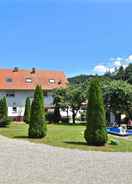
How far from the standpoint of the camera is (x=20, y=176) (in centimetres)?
1159

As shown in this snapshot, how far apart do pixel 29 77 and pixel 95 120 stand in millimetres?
45541

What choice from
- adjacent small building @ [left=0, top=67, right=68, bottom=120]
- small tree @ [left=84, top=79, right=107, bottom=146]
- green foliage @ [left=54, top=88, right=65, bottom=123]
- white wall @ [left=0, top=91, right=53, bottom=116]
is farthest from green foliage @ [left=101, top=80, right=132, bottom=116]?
small tree @ [left=84, top=79, right=107, bottom=146]

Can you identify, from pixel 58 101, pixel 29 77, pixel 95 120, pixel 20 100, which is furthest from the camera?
pixel 29 77

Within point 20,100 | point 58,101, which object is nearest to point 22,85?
point 20,100

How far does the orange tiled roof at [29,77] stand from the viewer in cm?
6462

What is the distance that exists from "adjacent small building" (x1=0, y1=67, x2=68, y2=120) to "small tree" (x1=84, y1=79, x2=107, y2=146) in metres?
41.3

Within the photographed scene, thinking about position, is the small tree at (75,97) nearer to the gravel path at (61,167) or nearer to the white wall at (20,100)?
the white wall at (20,100)

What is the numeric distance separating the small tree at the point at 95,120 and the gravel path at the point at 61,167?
3.27 metres

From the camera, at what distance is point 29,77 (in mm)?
66375

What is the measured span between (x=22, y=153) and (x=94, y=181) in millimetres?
6996

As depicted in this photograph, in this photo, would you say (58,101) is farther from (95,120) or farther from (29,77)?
(95,120)

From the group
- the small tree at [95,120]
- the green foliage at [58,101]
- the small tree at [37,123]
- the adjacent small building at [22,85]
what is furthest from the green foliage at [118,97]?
the small tree at [95,120]

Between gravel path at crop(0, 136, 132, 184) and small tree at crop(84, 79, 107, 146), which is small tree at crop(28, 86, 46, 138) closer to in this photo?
small tree at crop(84, 79, 107, 146)

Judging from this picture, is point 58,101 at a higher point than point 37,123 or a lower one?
higher
